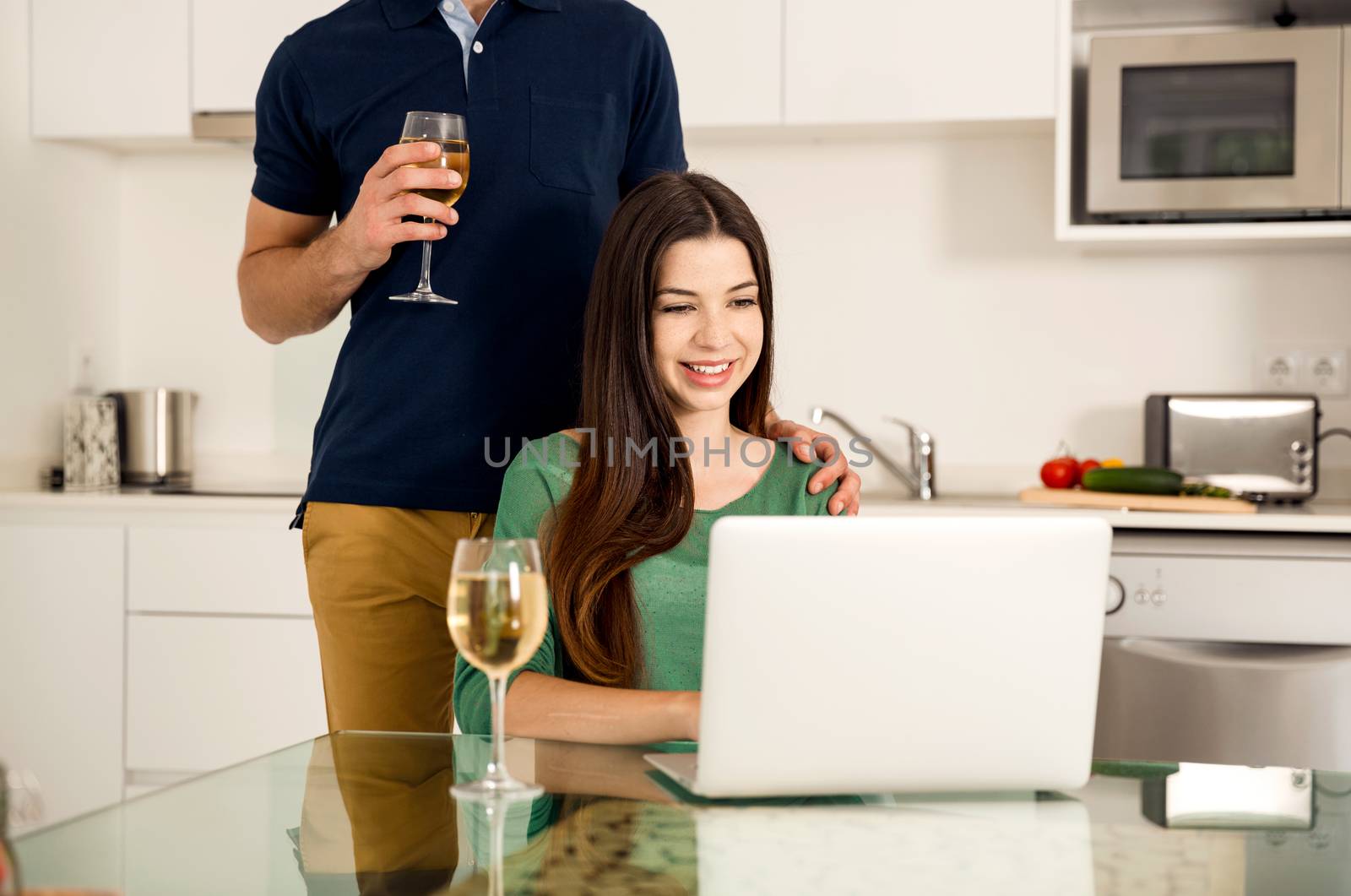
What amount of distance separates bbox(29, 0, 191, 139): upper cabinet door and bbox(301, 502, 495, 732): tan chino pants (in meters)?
1.66

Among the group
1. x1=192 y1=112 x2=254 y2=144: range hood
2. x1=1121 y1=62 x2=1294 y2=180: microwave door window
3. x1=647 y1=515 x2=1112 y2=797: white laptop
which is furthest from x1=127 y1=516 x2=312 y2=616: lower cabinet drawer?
x1=647 y1=515 x2=1112 y2=797: white laptop

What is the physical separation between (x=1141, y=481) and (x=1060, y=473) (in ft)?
0.75

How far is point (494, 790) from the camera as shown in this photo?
3.04ft

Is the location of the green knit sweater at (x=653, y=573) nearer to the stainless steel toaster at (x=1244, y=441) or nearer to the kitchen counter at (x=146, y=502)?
the kitchen counter at (x=146, y=502)

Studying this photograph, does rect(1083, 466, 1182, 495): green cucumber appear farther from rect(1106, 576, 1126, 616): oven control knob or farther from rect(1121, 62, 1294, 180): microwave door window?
rect(1121, 62, 1294, 180): microwave door window

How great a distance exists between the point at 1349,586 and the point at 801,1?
1.53 m

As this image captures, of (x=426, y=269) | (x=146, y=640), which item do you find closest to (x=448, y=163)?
(x=426, y=269)

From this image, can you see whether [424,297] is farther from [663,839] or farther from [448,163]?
[663,839]

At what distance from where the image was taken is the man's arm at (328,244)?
1475 mm

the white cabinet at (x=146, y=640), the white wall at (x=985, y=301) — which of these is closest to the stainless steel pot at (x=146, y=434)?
the white cabinet at (x=146, y=640)

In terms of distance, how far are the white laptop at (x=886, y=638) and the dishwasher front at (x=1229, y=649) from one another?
1.64 metres

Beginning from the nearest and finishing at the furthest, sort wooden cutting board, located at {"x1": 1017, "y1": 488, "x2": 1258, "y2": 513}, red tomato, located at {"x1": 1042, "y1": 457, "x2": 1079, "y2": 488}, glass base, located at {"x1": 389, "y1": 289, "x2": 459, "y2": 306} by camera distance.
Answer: glass base, located at {"x1": 389, "y1": 289, "x2": 459, "y2": 306} → wooden cutting board, located at {"x1": 1017, "y1": 488, "x2": 1258, "y2": 513} → red tomato, located at {"x1": 1042, "y1": 457, "x2": 1079, "y2": 488}

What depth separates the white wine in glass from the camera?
0.87m

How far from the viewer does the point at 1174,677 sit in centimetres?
248
